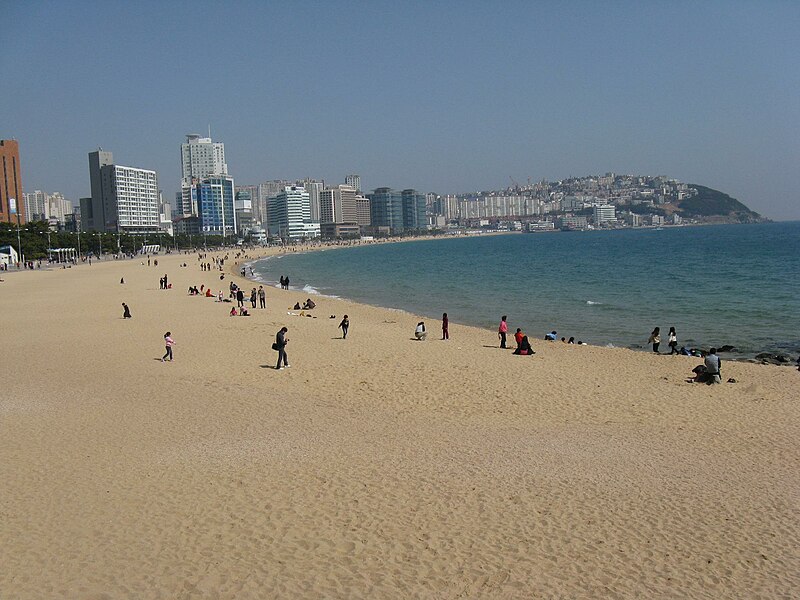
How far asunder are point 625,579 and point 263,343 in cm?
1412

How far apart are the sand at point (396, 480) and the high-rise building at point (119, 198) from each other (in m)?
147

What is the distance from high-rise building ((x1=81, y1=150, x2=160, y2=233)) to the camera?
495ft

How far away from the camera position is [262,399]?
1205 centimetres

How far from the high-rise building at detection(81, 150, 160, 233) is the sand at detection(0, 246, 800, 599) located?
14686 centimetres

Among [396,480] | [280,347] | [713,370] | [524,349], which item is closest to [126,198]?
[280,347]

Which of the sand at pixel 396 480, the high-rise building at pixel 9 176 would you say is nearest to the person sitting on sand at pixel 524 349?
the sand at pixel 396 480

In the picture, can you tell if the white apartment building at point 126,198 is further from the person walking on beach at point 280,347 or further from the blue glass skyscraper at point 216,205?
the person walking on beach at point 280,347

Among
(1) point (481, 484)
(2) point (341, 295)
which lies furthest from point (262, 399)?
(2) point (341, 295)

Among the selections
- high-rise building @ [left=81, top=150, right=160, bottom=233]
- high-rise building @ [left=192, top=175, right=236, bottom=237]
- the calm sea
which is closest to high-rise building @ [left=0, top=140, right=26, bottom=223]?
high-rise building @ [left=81, top=150, right=160, bottom=233]

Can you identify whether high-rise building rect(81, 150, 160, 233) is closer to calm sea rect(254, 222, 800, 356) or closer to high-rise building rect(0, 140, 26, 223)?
high-rise building rect(0, 140, 26, 223)

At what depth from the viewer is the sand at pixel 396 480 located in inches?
232

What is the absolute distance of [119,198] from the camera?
150 m

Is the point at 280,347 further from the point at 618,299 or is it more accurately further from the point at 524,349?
the point at 618,299

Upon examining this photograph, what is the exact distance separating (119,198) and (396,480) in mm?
158789
